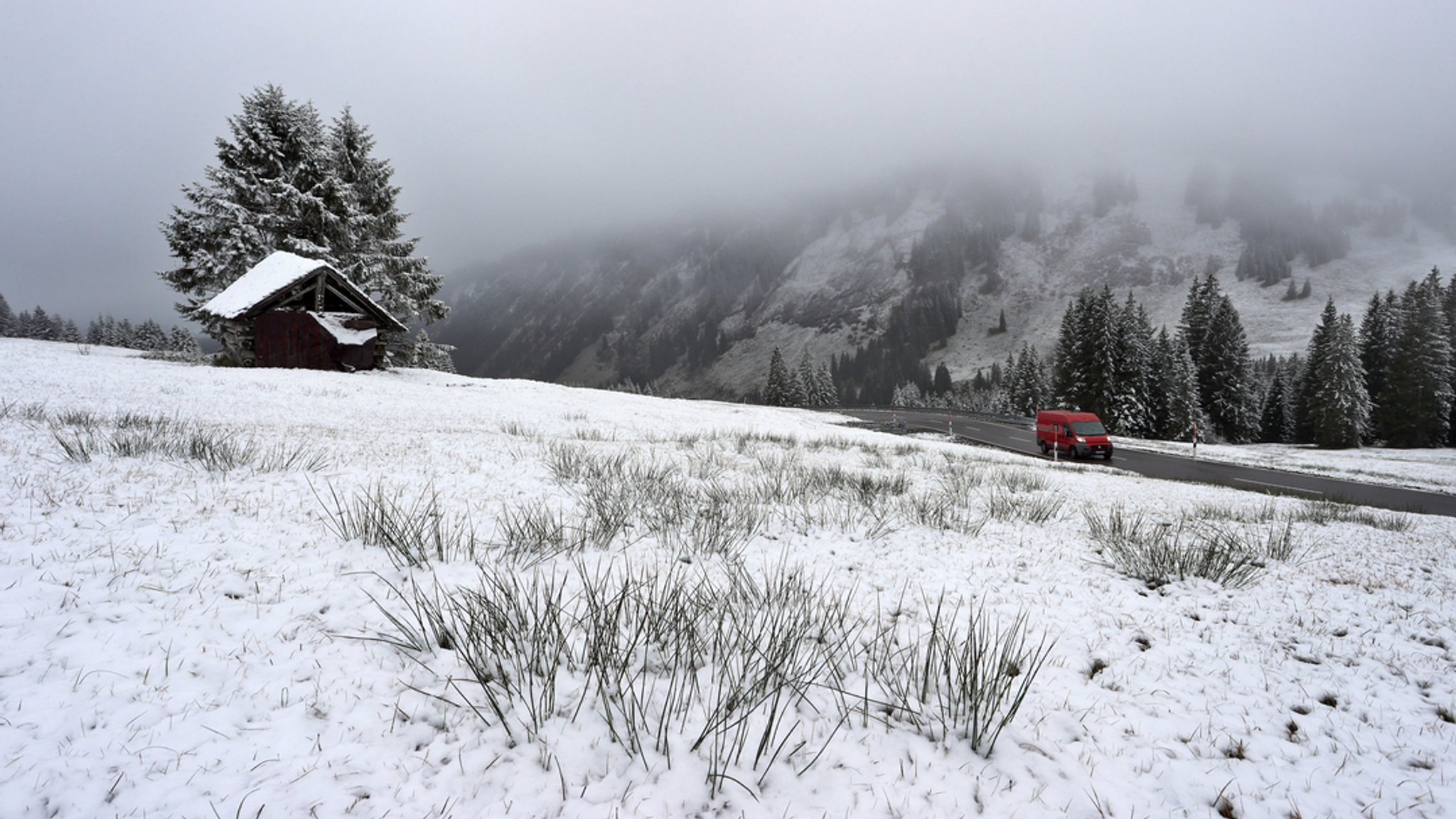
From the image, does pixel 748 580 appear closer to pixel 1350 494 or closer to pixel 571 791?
pixel 571 791

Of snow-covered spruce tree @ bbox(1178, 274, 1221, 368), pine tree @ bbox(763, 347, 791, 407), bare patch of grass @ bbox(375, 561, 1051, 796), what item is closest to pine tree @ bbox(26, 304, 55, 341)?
pine tree @ bbox(763, 347, 791, 407)

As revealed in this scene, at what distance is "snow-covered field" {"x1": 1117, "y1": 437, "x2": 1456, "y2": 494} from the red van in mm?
7525

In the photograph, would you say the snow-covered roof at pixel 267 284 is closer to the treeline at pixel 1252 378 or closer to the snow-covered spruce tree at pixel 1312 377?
the treeline at pixel 1252 378

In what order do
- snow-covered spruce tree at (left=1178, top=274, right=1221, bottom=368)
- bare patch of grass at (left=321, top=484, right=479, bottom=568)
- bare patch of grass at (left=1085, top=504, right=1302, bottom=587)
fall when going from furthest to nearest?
snow-covered spruce tree at (left=1178, top=274, right=1221, bottom=368)
bare patch of grass at (left=1085, top=504, right=1302, bottom=587)
bare patch of grass at (left=321, top=484, right=479, bottom=568)

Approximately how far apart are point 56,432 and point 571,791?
861cm

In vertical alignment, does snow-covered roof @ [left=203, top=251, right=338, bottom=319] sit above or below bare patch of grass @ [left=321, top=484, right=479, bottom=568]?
above

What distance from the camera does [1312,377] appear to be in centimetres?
4966

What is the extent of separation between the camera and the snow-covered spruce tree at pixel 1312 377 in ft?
153

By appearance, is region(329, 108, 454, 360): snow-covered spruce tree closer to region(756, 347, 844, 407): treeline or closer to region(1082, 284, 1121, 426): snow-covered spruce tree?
region(1082, 284, 1121, 426): snow-covered spruce tree

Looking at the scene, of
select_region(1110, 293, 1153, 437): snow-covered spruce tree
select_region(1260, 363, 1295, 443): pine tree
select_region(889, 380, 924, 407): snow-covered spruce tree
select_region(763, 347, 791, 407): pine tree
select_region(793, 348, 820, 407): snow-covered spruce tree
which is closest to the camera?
select_region(1110, 293, 1153, 437): snow-covered spruce tree

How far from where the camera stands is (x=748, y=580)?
382 cm

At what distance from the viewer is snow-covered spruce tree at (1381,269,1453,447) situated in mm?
43406

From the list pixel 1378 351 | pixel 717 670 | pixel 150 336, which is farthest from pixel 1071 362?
pixel 150 336

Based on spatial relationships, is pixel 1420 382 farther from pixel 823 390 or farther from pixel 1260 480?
pixel 823 390
